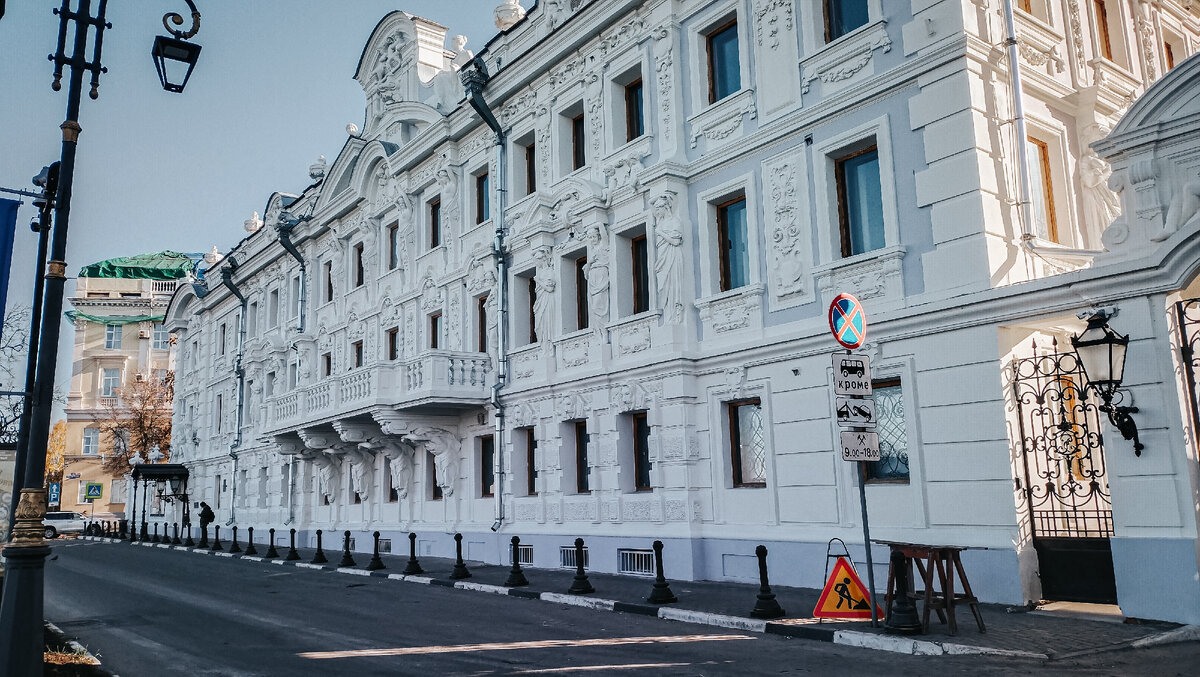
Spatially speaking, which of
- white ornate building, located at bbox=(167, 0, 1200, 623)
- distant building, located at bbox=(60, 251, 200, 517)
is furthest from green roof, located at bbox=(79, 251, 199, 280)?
white ornate building, located at bbox=(167, 0, 1200, 623)

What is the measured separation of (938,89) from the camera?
13164mm

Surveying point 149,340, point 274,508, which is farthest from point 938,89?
point 149,340

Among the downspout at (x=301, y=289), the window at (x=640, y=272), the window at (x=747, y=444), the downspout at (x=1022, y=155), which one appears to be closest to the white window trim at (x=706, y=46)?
the window at (x=640, y=272)

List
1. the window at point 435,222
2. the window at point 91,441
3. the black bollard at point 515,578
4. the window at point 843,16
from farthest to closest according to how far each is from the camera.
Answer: the window at point 91,441 → the window at point 435,222 → the black bollard at point 515,578 → the window at point 843,16

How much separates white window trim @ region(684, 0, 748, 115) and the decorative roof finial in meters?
7.59

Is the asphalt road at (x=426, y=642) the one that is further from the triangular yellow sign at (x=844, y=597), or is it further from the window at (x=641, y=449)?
the window at (x=641, y=449)

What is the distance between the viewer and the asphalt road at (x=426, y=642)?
8562 mm

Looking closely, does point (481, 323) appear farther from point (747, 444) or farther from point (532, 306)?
point (747, 444)

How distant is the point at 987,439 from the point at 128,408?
213ft

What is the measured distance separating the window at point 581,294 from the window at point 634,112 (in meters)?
2.92

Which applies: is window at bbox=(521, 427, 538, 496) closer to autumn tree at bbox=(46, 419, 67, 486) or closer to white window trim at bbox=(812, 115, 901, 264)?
white window trim at bbox=(812, 115, 901, 264)

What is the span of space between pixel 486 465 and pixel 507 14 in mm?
11828

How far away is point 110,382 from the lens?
2768 inches

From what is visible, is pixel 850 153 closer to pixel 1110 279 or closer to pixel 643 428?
pixel 1110 279
